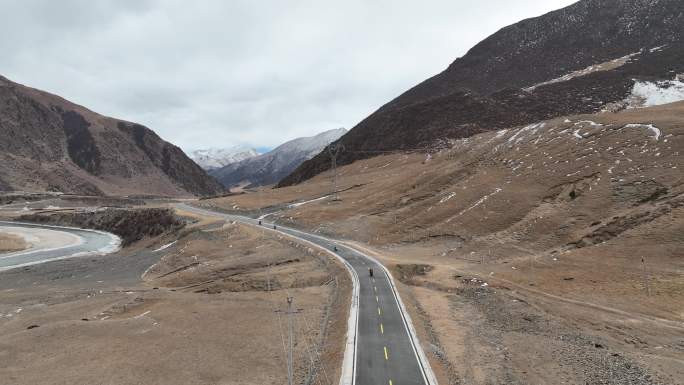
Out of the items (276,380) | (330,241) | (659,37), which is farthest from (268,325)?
(659,37)

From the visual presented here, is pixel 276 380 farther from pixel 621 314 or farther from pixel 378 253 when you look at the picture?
pixel 378 253

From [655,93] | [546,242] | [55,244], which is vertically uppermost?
[655,93]

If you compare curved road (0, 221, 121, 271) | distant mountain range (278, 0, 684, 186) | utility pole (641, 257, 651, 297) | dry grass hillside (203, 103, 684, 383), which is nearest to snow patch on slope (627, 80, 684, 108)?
distant mountain range (278, 0, 684, 186)

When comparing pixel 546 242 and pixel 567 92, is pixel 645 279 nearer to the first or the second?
pixel 546 242

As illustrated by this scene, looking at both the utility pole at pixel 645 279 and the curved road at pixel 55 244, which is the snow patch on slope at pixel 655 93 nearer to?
the utility pole at pixel 645 279

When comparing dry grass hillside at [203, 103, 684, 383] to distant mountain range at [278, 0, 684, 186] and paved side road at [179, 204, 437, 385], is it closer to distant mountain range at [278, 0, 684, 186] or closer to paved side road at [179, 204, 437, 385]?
paved side road at [179, 204, 437, 385]

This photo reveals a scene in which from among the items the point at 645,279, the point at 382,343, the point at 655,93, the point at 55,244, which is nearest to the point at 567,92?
the point at 655,93
